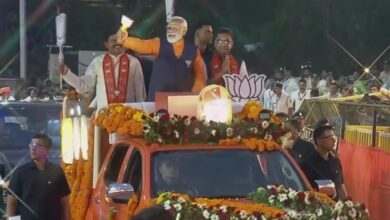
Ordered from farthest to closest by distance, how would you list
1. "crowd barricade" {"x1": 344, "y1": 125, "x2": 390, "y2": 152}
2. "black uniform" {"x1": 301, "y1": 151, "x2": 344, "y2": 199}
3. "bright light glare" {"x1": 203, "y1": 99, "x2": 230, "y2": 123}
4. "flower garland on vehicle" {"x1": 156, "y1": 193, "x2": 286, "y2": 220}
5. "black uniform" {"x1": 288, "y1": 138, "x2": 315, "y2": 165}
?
"crowd barricade" {"x1": 344, "y1": 125, "x2": 390, "y2": 152} < "black uniform" {"x1": 288, "y1": 138, "x2": 315, "y2": 165} < "black uniform" {"x1": 301, "y1": 151, "x2": 344, "y2": 199} < "bright light glare" {"x1": 203, "y1": 99, "x2": 230, "y2": 123} < "flower garland on vehicle" {"x1": 156, "y1": 193, "x2": 286, "y2": 220}

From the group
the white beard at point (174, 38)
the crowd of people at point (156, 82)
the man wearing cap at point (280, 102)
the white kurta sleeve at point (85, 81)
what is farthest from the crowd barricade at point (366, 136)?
the man wearing cap at point (280, 102)

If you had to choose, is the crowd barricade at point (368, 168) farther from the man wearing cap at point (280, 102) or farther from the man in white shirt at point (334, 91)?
the man in white shirt at point (334, 91)

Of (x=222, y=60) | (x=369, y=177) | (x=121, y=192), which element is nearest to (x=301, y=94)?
(x=369, y=177)

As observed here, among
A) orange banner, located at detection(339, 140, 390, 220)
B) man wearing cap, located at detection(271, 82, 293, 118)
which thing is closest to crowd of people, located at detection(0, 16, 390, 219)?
orange banner, located at detection(339, 140, 390, 220)

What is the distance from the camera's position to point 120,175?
26.8ft

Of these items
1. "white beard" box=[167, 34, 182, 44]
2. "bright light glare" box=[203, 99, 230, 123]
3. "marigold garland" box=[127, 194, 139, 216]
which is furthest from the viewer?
"white beard" box=[167, 34, 182, 44]

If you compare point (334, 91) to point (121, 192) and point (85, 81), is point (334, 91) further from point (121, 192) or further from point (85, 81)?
point (121, 192)

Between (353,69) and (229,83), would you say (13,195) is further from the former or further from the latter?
(353,69)

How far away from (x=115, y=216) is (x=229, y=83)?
229 centimetres

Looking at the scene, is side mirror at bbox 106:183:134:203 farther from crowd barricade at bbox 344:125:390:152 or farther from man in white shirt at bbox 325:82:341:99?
man in white shirt at bbox 325:82:341:99

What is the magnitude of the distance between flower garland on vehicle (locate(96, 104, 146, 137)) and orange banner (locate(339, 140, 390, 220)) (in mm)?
3336

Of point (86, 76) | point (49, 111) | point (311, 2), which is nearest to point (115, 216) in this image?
point (86, 76)

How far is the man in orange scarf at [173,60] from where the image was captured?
991 centimetres

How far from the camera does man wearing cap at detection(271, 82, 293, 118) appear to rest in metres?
18.6
